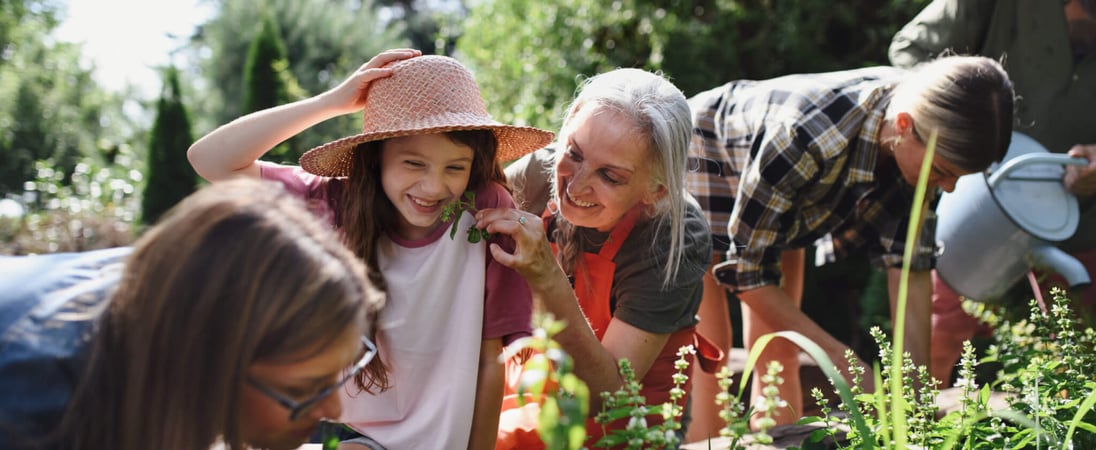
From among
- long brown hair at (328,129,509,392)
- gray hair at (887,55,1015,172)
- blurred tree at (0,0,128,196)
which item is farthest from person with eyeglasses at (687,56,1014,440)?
blurred tree at (0,0,128,196)

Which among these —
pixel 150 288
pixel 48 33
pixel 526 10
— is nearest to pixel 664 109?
pixel 150 288

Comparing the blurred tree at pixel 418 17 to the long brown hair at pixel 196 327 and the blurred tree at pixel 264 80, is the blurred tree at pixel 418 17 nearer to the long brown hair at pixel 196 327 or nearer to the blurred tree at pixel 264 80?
the blurred tree at pixel 264 80

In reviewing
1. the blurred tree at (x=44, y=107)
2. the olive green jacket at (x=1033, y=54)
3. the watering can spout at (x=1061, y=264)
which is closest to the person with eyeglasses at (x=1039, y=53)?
the olive green jacket at (x=1033, y=54)

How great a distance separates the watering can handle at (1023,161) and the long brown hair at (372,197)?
1635 millimetres

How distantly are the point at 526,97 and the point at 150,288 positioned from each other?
4.97m

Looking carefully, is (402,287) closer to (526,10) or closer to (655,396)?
(655,396)

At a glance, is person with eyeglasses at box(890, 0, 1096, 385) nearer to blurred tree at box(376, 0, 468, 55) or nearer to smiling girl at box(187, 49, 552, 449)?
smiling girl at box(187, 49, 552, 449)

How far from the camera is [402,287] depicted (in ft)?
6.65

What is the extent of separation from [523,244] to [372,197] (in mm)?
354

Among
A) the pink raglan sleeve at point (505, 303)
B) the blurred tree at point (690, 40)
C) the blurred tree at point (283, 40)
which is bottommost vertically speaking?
the pink raglan sleeve at point (505, 303)

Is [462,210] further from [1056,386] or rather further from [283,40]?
[283,40]

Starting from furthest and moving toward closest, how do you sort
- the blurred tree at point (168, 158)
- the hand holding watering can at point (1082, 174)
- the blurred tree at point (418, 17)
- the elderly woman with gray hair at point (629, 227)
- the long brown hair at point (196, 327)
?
the blurred tree at point (418, 17)
the blurred tree at point (168, 158)
the hand holding watering can at point (1082, 174)
the elderly woman with gray hair at point (629, 227)
the long brown hair at point (196, 327)

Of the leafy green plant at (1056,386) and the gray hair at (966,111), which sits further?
the gray hair at (966,111)

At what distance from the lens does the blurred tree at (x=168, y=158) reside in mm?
7828
